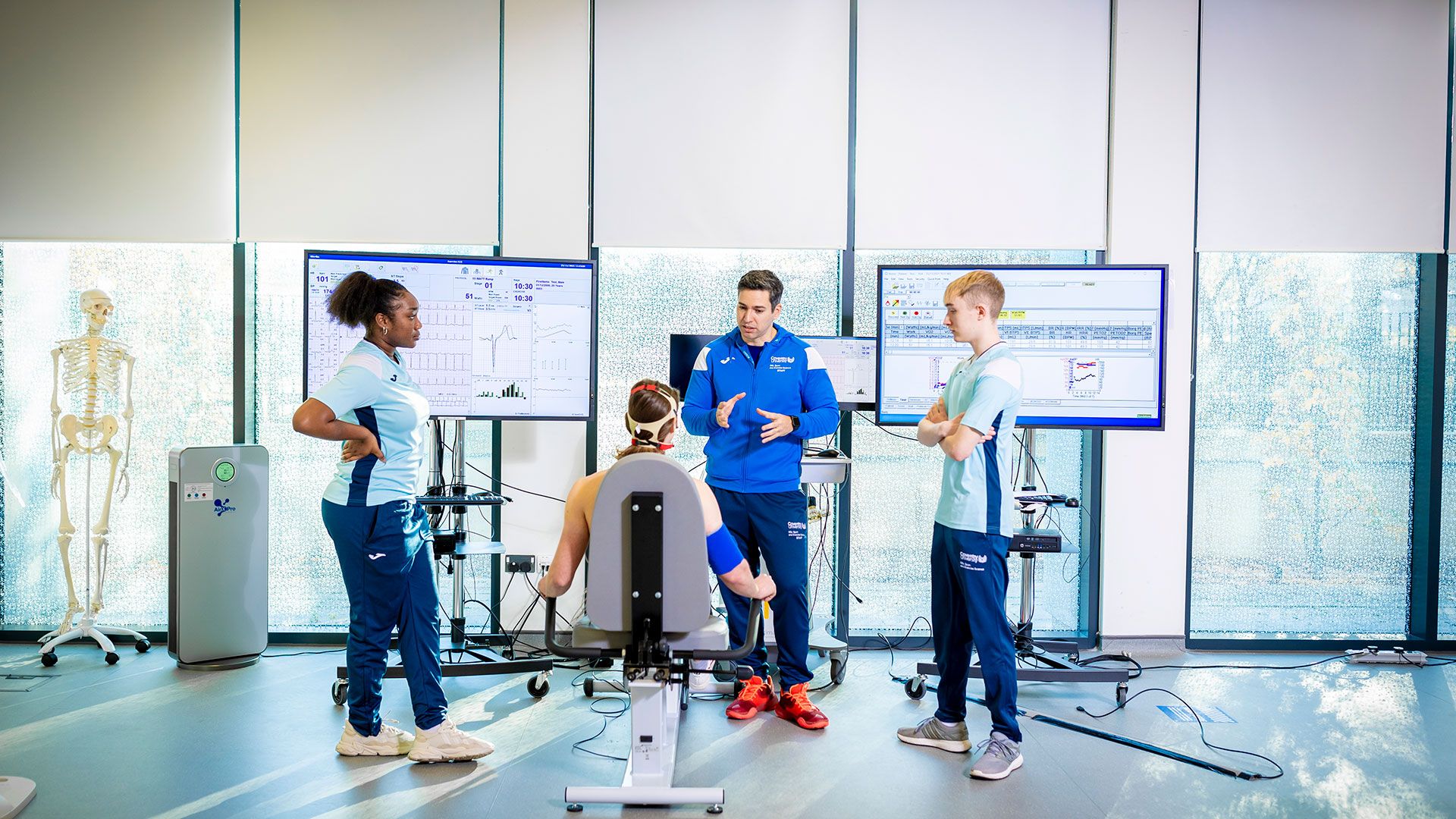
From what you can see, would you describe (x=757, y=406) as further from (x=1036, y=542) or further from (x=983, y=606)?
(x=1036, y=542)

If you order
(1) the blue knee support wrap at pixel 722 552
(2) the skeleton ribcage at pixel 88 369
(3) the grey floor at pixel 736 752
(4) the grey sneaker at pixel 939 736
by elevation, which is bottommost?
(3) the grey floor at pixel 736 752

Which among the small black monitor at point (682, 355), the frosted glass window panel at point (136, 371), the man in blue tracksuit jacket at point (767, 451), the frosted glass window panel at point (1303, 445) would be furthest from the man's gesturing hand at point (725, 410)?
the frosted glass window panel at point (136, 371)

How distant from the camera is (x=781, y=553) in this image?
10.5 ft

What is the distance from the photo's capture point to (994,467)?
273 cm

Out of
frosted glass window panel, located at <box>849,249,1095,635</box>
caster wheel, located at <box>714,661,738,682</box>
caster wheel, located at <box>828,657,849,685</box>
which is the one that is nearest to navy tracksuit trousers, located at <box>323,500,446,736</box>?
caster wheel, located at <box>714,661,738,682</box>

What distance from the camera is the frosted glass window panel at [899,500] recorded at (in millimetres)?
4156

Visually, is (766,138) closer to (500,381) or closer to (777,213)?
(777,213)

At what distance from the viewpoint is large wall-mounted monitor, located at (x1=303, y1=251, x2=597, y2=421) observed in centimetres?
357

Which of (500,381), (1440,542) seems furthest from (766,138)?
(1440,542)

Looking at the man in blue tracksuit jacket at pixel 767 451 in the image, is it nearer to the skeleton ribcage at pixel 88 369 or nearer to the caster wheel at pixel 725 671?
the caster wheel at pixel 725 671

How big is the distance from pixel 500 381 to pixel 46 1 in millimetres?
2956

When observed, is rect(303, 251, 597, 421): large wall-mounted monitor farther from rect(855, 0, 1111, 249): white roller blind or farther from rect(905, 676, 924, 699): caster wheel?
rect(905, 676, 924, 699): caster wheel

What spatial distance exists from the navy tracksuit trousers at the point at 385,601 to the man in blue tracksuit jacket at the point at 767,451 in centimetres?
106

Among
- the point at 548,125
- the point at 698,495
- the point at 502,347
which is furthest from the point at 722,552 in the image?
the point at 548,125
